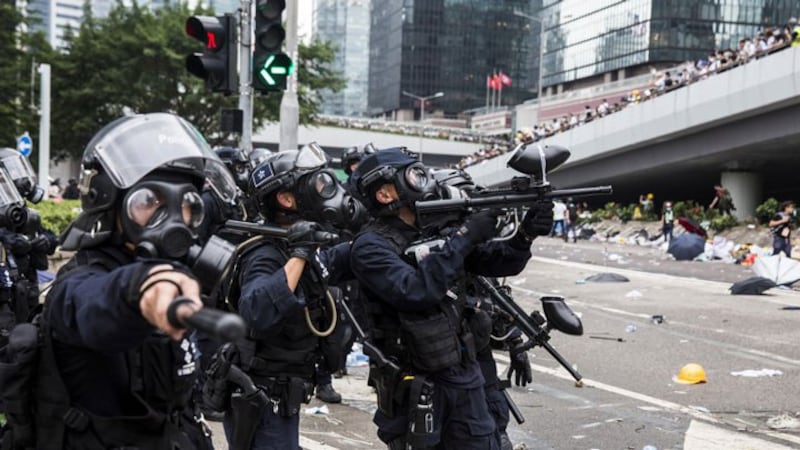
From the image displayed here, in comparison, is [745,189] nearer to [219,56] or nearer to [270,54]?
[270,54]

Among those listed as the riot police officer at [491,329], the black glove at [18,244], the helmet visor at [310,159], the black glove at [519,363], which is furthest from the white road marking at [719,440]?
the black glove at [18,244]

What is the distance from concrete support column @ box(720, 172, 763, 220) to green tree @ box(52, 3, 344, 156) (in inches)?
616

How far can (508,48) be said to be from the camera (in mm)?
123938

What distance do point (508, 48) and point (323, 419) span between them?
12128cm

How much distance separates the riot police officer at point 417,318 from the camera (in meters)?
3.94

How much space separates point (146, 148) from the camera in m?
2.46

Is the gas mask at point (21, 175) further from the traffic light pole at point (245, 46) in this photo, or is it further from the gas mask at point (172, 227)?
the gas mask at point (172, 227)

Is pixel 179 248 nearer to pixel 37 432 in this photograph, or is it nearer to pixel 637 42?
pixel 37 432

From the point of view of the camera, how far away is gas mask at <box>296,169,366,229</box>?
4.15 m

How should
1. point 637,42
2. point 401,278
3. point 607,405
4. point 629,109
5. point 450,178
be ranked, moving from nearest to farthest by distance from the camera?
point 401,278
point 450,178
point 607,405
point 629,109
point 637,42

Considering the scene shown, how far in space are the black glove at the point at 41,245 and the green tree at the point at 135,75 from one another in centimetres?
2434

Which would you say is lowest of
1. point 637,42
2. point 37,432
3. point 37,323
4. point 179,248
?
point 37,432

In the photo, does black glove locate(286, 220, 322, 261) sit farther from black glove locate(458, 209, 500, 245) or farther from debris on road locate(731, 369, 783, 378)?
debris on road locate(731, 369, 783, 378)

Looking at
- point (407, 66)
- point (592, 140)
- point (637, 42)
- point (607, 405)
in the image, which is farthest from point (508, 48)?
point (607, 405)
